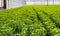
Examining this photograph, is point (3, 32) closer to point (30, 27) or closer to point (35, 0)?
point (30, 27)

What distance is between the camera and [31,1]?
13328mm

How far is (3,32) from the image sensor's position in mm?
2066

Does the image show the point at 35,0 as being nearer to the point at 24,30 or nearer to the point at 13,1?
the point at 13,1

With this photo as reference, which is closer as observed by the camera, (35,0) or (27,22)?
(27,22)

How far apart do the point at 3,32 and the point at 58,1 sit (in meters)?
11.5

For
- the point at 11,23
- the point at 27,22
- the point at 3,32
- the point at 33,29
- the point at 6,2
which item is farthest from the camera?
the point at 6,2

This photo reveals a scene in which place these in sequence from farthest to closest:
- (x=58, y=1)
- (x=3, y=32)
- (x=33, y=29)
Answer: (x=58, y=1) → (x=33, y=29) → (x=3, y=32)

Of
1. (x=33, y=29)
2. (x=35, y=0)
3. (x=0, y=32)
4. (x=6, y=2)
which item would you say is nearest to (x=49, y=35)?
(x=33, y=29)

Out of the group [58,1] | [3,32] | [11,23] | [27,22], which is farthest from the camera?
[58,1]

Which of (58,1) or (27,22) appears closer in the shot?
(27,22)

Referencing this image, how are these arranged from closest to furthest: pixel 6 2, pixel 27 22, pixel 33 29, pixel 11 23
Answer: pixel 33 29 < pixel 11 23 < pixel 27 22 < pixel 6 2

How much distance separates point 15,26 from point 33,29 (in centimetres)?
29

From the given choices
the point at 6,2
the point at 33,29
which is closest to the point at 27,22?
the point at 33,29

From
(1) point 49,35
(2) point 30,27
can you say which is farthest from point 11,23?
(1) point 49,35
